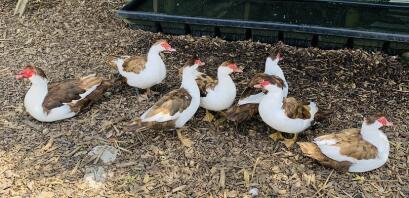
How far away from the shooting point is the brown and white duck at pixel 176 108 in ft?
12.7

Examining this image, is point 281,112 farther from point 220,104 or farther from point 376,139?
point 376,139

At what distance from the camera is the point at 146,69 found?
4363mm

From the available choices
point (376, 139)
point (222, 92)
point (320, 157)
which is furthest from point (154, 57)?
point (376, 139)

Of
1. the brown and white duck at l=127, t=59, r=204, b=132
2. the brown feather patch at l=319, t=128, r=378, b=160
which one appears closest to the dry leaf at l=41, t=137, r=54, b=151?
the brown and white duck at l=127, t=59, r=204, b=132

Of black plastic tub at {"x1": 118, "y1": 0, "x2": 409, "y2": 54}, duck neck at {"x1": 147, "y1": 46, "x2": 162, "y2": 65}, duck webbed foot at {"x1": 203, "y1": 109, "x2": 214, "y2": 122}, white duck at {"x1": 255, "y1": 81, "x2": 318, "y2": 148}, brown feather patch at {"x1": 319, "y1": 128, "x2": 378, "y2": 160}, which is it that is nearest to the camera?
brown feather patch at {"x1": 319, "y1": 128, "x2": 378, "y2": 160}

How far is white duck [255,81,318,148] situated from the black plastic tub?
53.5 inches

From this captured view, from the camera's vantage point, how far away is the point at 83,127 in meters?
4.21

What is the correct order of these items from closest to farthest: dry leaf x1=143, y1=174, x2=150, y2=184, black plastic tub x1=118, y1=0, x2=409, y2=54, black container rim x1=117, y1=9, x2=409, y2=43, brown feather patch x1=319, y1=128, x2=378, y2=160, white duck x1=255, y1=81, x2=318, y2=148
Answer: brown feather patch x1=319, y1=128, x2=378, y2=160 → dry leaf x1=143, y1=174, x2=150, y2=184 → white duck x1=255, y1=81, x2=318, y2=148 → black container rim x1=117, y1=9, x2=409, y2=43 → black plastic tub x1=118, y1=0, x2=409, y2=54

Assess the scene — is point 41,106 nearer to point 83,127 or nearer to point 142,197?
point 83,127

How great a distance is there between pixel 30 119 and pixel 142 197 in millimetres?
1539

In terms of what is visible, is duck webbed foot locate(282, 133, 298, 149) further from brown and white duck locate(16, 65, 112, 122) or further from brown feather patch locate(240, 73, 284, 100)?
brown and white duck locate(16, 65, 112, 122)

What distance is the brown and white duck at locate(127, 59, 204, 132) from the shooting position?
3.87 m

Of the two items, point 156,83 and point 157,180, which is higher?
point 156,83

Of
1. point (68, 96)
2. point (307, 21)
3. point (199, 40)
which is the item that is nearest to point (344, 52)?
point (307, 21)
